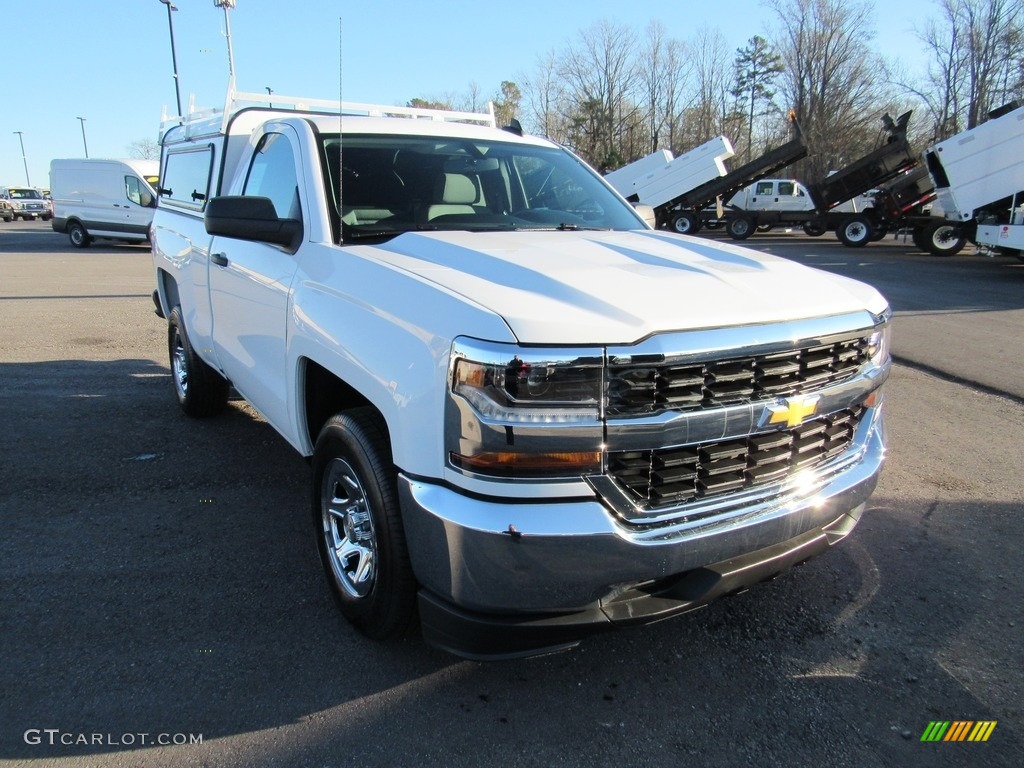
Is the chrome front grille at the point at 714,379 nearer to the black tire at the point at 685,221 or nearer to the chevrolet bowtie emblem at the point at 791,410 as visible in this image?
the chevrolet bowtie emblem at the point at 791,410

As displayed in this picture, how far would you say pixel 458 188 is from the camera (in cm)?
374

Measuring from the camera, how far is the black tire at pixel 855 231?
2484 centimetres

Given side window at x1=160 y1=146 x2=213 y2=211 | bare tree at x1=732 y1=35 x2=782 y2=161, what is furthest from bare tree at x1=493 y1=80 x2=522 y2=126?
side window at x1=160 y1=146 x2=213 y2=211

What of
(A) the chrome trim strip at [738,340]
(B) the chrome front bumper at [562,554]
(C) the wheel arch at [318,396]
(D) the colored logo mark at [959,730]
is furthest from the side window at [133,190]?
(D) the colored logo mark at [959,730]

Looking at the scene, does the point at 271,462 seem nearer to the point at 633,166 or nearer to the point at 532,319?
the point at 532,319

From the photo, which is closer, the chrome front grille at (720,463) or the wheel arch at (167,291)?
the chrome front grille at (720,463)

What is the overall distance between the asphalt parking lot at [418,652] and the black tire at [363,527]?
210mm

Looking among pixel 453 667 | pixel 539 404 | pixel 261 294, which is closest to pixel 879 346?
pixel 539 404

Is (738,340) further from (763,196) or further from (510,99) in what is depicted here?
(510,99)

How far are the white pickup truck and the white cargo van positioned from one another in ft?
71.0

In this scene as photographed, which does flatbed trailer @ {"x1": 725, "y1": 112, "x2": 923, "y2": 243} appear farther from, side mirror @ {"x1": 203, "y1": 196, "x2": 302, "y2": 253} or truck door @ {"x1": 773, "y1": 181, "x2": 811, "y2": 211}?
side mirror @ {"x1": 203, "y1": 196, "x2": 302, "y2": 253}

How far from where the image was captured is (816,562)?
3525mm

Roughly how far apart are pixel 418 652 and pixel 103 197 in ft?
81.6

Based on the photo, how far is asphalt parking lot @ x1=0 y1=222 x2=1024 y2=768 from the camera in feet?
7.85
